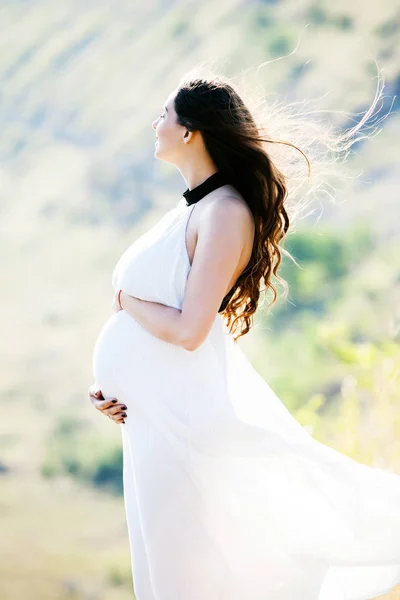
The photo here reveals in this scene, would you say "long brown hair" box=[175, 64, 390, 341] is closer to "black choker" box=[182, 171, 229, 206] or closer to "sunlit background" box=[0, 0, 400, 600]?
"black choker" box=[182, 171, 229, 206]

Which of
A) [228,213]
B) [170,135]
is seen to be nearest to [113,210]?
[170,135]

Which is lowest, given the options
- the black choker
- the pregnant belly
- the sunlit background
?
the pregnant belly

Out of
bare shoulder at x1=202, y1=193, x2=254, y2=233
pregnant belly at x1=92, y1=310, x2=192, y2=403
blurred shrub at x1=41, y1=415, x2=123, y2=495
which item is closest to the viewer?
bare shoulder at x1=202, y1=193, x2=254, y2=233

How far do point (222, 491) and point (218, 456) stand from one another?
8 centimetres

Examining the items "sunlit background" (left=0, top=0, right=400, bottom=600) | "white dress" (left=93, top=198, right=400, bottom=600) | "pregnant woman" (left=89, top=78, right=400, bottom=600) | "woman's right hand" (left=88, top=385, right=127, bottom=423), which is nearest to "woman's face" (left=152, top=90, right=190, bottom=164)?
"pregnant woman" (left=89, top=78, right=400, bottom=600)

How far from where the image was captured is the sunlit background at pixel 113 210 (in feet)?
15.1

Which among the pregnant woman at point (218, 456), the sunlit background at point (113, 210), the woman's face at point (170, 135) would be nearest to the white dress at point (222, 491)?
the pregnant woman at point (218, 456)

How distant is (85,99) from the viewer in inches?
210

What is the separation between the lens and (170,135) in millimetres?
1767

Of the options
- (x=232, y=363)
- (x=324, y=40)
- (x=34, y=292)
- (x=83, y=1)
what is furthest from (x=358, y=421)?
(x=83, y=1)

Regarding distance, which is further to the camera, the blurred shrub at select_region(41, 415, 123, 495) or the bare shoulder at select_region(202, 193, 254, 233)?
the blurred shrub at select_region(41, 415, 123, 495)

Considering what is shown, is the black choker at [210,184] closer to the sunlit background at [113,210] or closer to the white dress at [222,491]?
the white dress at [222,491]

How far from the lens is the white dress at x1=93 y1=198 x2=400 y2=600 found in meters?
1.73

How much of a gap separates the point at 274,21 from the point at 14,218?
7.38ft
